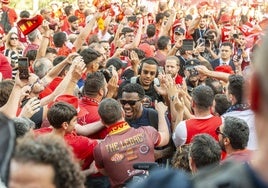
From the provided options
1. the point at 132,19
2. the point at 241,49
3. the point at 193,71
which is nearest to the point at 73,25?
the point at 132,19

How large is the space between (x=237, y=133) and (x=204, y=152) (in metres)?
0.57

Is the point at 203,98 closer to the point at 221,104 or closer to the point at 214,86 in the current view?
the point at 221,104

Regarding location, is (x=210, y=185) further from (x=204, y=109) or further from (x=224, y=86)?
(x=224, y=86)

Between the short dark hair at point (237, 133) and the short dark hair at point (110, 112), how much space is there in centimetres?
92

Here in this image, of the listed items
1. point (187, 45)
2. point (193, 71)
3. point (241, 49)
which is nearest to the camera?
point (193, 71)

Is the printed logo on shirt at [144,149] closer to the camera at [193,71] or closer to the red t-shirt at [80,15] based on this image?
the camera at [193,71]

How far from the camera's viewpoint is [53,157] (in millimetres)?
2254

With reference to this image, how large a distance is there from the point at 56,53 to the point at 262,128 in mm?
9477

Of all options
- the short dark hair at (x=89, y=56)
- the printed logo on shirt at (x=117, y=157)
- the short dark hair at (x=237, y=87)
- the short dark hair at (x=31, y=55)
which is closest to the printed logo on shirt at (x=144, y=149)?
the printed logo on shirt at (x=117, y=157)

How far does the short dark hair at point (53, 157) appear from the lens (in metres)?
2.21

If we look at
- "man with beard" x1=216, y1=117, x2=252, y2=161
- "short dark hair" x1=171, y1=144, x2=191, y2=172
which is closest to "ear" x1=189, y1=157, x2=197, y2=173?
"short dark hair" x1=171, y1=144, x2=191, y2=172

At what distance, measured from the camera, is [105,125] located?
217 inches

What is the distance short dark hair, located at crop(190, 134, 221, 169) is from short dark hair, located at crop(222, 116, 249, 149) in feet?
1.46

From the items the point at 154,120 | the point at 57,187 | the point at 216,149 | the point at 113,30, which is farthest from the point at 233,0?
the point at 57,187
